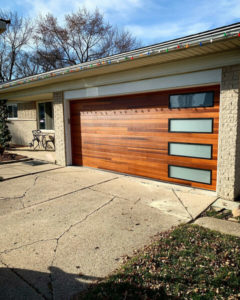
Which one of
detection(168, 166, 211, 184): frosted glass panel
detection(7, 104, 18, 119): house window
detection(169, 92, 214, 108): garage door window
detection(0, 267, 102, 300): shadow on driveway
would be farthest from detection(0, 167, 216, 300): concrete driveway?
detection(7, 104, 18, 119): house window

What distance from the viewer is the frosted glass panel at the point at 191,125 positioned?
17.4 feet

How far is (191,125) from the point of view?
5574 mm

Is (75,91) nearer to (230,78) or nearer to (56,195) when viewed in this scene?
(56,195)

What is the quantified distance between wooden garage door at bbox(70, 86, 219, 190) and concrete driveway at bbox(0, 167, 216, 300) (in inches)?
→ 17.5

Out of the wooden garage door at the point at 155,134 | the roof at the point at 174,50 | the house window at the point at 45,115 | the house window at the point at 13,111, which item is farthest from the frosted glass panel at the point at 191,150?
the house window at the point at 13,111

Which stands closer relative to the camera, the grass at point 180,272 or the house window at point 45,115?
the grass at point 180,272

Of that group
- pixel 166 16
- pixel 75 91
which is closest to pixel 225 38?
pixel 75 91

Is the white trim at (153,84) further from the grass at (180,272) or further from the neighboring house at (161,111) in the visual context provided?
the grass at (180,272)

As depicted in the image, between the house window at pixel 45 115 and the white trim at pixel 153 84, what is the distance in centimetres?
504

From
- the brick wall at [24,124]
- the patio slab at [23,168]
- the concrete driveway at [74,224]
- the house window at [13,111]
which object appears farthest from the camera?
the house window at [13,111]

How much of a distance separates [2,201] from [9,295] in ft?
9.77

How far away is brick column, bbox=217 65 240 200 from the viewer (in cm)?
464

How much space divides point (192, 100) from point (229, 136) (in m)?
1.21

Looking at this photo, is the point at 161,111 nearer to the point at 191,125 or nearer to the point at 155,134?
the point at 155,134
